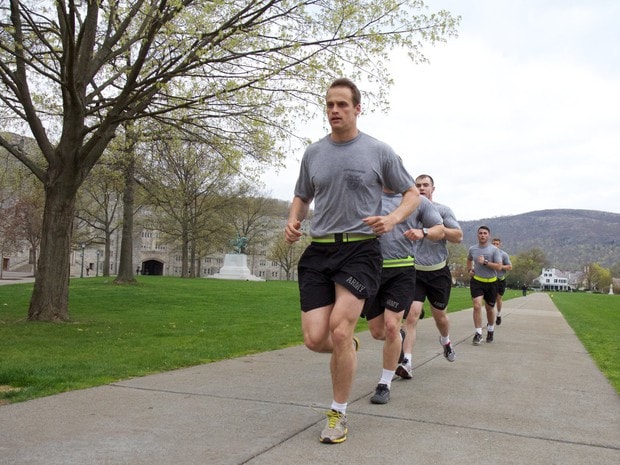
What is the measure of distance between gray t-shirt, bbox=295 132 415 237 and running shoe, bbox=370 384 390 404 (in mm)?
1616

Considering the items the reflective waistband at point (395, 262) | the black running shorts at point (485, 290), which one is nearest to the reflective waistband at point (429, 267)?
the reflective waistband at point (395, 262)

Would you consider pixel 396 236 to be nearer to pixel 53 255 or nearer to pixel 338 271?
pixel 338 271

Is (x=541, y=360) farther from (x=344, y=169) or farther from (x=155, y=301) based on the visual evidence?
(x=155, y=301)

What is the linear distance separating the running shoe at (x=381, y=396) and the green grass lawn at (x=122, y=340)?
8.43ft

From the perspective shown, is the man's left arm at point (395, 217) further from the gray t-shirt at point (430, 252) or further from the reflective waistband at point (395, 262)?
the gray t-shirt at point (430, 252)

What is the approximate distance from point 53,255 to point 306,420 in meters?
9.13

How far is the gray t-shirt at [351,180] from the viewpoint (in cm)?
427

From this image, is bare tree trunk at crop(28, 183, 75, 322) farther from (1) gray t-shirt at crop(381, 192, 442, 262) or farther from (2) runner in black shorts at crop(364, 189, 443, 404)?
(2) runner in black shorts at crop(364, 189, 443, 404)

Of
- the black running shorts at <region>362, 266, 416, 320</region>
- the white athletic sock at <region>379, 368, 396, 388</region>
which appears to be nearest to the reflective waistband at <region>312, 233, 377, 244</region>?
the black running shorts at <region>362, 266, 416, 320</region>

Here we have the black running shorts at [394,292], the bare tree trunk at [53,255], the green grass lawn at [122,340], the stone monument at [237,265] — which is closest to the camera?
the black running shorts at [394,292]

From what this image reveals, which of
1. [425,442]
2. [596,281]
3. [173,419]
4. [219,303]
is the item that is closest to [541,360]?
[425,442]

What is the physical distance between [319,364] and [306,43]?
22.2 feet

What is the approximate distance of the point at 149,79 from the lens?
11.1 meters

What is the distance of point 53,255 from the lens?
1205 centimetres
